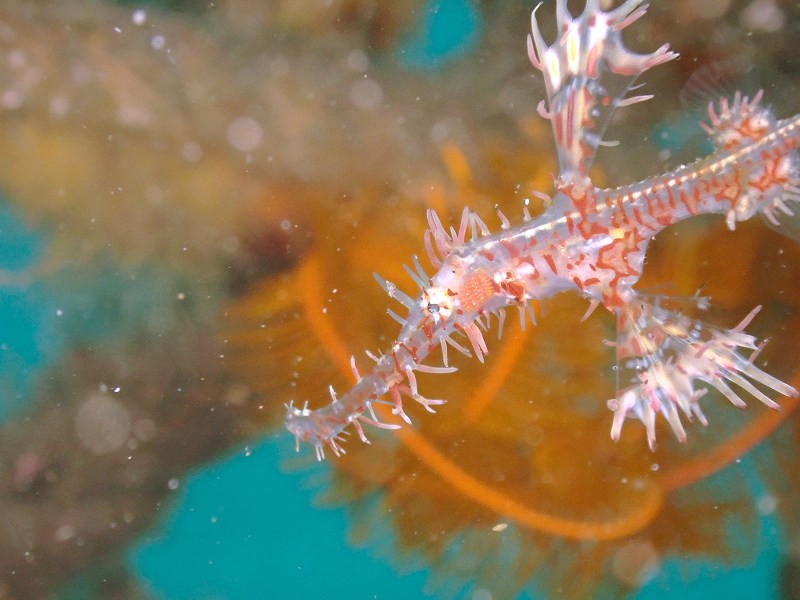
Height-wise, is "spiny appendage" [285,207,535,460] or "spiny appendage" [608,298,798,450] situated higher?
"spiny appendage" [285,207,535,460]

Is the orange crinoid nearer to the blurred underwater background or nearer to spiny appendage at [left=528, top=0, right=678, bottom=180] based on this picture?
the blurred underwater background

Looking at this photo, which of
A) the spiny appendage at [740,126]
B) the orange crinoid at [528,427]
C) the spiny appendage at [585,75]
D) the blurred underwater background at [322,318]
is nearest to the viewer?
the spiny appendage at [585,75]

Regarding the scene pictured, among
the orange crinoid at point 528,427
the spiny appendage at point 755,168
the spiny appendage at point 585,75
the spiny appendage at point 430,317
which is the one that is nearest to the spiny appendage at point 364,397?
the spiny appendage at point 430,317

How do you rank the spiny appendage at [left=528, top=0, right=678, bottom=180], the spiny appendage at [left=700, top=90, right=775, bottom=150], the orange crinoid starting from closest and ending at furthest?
the spiny appendage at [left=528, top=0, right=678, bottom=180]
the spiny appendage at [left=700, top=90, right=775, bottom=150]
the orange crinoid

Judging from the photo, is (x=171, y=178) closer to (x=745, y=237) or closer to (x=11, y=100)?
(x=11, y=100)

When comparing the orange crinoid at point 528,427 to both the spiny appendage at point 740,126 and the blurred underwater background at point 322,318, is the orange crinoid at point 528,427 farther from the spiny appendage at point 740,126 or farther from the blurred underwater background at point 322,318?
the spiny appendage at point 740,126

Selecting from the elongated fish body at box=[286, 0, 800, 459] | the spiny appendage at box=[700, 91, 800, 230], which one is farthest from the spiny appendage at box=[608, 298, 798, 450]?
the spiny appendage at box=[700, 91, 800, 230]

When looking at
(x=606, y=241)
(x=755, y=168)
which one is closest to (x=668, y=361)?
(x=606, y=241)

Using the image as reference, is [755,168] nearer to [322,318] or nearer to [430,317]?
[430,317]
